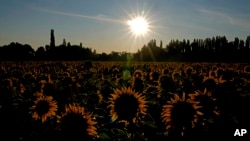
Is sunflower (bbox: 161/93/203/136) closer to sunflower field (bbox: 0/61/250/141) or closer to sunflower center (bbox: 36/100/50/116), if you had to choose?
sunflower field (bbox: 0/61/250/141)

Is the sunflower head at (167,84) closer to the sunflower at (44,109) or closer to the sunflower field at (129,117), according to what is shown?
the sunflower field at (129,117)

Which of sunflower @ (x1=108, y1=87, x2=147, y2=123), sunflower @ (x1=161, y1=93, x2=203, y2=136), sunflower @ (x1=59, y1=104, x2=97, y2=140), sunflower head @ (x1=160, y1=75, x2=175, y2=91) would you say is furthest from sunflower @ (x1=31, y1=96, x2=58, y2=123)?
sunflower head @ (x1=160, y1=75, x2=175, y2=91)

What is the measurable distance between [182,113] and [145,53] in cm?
9745

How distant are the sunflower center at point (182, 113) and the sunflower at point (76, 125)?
40.2 inches

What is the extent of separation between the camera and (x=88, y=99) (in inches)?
340

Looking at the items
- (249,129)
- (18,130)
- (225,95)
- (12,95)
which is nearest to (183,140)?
(225,95)

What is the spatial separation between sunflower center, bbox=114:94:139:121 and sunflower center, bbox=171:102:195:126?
0.50 m

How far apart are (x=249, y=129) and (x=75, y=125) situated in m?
3.73

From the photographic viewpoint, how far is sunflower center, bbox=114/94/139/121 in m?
4.66

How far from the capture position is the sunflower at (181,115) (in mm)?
4426

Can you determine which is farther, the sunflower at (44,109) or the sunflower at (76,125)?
the sunflower at (44,109)

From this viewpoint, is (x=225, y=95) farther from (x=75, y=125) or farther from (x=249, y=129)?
(x=75, y=125)

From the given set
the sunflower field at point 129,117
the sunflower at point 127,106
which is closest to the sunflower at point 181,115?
the sunflower field at point 129,117

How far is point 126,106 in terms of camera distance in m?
4.79
